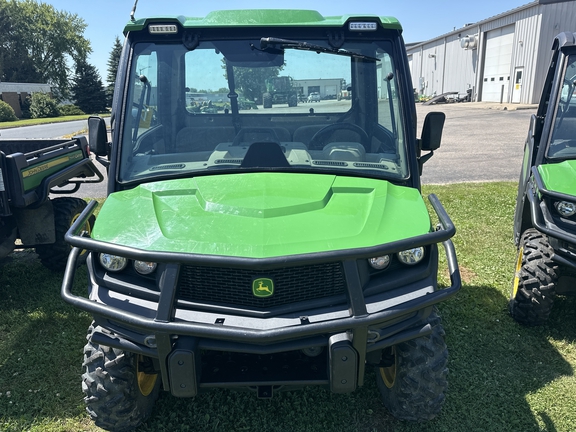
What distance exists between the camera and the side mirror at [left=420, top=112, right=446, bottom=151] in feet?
Answer: 10.3

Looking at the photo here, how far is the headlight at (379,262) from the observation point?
241cm

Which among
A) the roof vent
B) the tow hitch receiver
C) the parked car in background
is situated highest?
the roof vent

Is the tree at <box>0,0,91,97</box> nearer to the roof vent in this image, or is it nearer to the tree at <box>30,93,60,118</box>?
the tree at <box>30,93,60,118</box>

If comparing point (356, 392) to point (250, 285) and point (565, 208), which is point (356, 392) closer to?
point (250, 285)

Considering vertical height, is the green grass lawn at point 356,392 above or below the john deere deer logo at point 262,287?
below

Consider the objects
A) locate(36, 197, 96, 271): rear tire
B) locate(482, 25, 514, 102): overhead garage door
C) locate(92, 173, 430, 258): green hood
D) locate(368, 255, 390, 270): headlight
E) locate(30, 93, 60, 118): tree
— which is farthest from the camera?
locate(30, 93, 60, 118): tree

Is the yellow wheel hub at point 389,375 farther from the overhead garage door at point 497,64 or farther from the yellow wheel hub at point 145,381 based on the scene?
the overhead garage door at point 497,64

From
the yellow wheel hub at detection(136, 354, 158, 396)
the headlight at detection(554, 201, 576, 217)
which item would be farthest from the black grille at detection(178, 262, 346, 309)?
the headlight at detection(554, 201, 576, 217)

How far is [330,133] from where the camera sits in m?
3.18

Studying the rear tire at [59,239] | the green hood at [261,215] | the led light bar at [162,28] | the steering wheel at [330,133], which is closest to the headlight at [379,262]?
the green hood at [261,215]

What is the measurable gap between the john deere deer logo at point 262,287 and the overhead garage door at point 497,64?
108 feet

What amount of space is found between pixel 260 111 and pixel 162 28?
2.60ft

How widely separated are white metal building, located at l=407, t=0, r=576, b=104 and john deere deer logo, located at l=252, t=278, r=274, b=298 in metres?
25.7

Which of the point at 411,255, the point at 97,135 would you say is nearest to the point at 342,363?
the point at 411,255
